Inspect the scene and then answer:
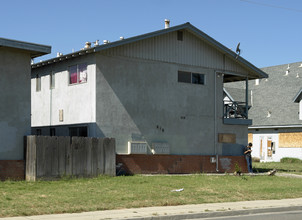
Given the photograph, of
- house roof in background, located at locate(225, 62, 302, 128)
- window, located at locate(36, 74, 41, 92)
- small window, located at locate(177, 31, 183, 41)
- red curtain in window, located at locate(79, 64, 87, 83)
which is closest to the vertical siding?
small window, located at locate(177, 31, 183, 41)

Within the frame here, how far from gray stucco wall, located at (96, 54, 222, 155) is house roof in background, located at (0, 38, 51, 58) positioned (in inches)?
143

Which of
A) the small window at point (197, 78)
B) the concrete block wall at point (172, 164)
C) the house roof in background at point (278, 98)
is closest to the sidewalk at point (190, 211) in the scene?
the concrete block wall at point (172, 164)

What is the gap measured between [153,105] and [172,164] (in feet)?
10.6

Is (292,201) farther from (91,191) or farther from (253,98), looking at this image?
(253,98)

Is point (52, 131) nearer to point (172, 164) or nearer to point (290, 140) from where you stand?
point (172, 164)

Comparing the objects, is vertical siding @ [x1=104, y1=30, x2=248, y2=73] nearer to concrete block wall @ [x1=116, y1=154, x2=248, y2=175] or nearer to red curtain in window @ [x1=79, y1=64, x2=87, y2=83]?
red curtain in window @ [x1=79, y1=64, x2=87, y2=83]

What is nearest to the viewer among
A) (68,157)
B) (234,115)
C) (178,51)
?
(68,157)

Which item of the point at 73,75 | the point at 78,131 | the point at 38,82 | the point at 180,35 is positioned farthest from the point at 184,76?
the point at 38,82

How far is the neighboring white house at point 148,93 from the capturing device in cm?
2427

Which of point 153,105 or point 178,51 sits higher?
point 178,51

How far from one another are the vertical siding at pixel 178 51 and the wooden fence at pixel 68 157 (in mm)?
4942

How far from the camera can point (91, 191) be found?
57.1 ft

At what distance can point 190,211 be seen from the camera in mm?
13984

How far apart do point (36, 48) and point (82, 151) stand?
15.8ft
